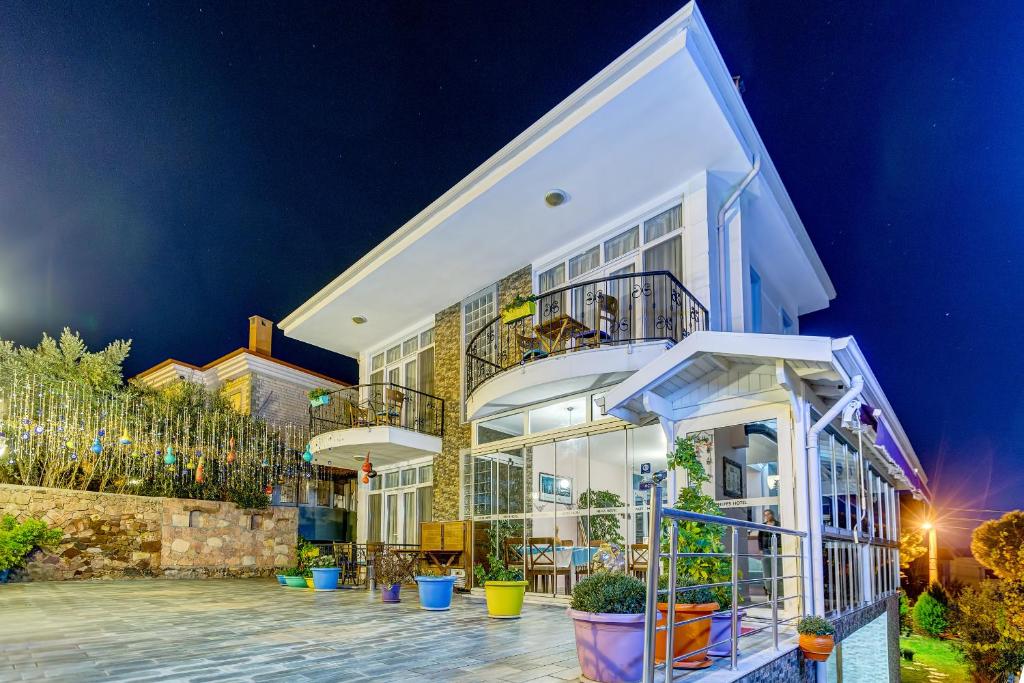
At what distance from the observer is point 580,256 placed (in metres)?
11.3

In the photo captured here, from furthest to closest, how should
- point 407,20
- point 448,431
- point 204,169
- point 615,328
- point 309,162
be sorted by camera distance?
point 309,162 < point 204,169 < point 407,20 < point 448,431 < point 615,328

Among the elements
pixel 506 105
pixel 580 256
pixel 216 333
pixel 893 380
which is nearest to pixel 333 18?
pixel 506 105

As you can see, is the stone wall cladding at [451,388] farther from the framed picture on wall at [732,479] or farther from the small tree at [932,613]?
the small tree at [932,613]

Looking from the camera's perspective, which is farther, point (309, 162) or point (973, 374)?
point (973, 374)

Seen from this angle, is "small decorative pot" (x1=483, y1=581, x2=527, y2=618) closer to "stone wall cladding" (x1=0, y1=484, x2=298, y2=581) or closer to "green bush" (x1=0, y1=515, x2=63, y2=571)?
"green bush" (x1=0, y1=515, x2=63, y2=571)

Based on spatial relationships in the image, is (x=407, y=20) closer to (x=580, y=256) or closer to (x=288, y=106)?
(x=288, y=106)

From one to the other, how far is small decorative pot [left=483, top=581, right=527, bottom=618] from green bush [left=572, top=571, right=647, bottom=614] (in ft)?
10.8

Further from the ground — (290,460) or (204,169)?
(204,169)

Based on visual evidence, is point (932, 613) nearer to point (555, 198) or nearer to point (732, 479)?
point (732, 479)

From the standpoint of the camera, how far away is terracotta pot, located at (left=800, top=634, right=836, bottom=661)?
5344 mm

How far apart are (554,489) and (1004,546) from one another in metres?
10.4

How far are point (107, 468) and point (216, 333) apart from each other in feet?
47.2

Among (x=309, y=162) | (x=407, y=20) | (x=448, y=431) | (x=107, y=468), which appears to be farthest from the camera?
(x=309, y=162)

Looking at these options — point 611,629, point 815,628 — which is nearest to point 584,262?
point 815,628
